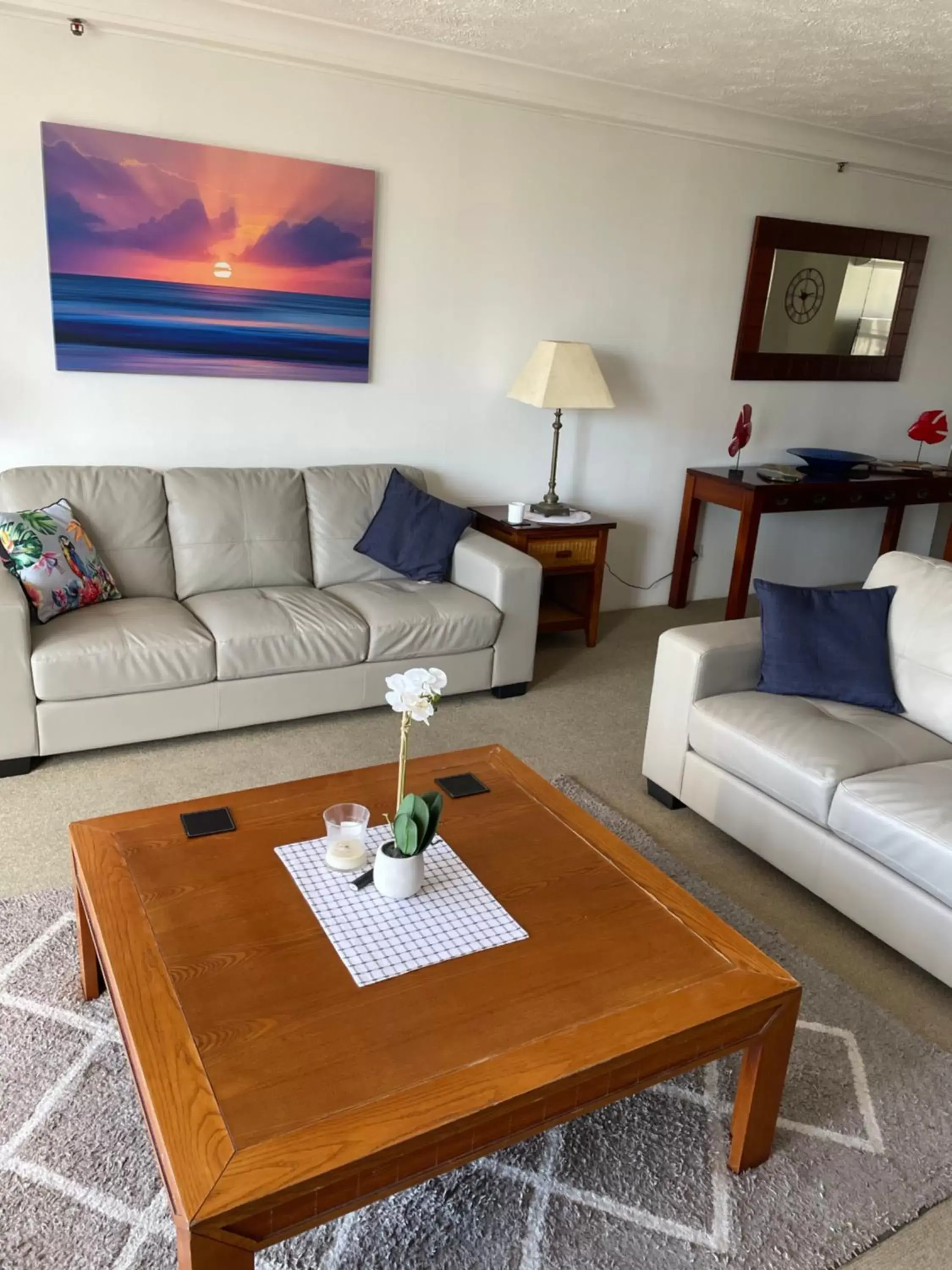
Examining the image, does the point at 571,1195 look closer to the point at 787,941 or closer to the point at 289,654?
the point at 787,941

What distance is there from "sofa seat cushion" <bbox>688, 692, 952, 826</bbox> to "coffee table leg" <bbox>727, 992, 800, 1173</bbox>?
0.86 meters

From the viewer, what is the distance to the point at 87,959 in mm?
1993

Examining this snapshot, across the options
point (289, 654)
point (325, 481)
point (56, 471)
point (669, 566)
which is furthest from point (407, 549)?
point (669, 566)

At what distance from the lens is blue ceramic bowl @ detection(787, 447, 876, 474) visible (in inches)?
191

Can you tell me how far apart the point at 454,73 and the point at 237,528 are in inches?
78.2

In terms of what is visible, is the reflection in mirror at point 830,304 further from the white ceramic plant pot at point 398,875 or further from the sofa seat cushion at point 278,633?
the white ceramic plant pot at point 398,875

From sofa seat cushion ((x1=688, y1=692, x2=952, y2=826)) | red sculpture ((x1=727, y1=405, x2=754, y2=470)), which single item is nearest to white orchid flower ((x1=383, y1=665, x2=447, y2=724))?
sofa seat cushion ((x1=688, y1=692, x2=952, y2=826))

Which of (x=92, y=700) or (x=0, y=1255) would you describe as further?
(x=92, y=700)

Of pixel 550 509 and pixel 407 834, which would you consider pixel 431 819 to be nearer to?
pixel 407 834

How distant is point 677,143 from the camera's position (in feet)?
14.4

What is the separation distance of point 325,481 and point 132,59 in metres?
1.58

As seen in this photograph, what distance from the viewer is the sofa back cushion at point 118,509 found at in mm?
3357

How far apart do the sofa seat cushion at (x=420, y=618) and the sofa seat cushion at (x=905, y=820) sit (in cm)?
154

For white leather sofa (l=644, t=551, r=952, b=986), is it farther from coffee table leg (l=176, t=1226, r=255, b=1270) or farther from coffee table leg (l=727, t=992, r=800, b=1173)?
coffee table leg (l=176, t=1226, r=255, b=1270)
